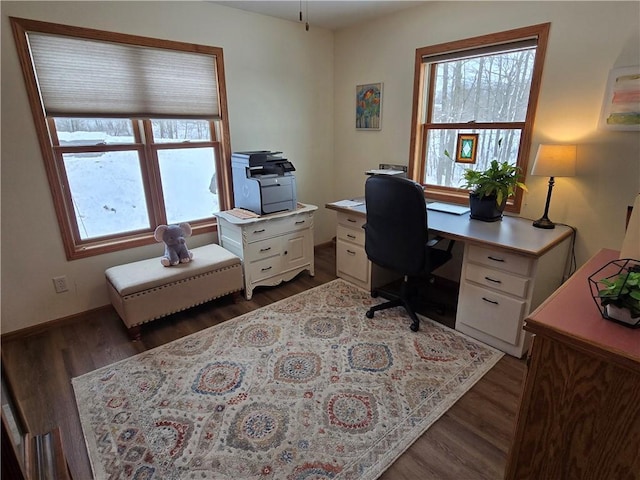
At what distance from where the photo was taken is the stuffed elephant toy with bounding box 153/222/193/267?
257 centimetres

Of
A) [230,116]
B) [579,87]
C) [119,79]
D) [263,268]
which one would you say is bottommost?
[263,268]

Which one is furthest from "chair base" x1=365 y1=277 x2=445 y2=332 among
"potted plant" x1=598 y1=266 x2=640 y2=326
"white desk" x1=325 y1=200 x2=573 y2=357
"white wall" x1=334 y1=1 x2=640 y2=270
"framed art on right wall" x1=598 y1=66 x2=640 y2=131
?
"framed art on right wall" x1=598 y1=66 x2=640 y2=131

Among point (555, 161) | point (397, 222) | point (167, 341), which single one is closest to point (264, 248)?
point (167, 341)

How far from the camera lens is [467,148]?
2861 mm

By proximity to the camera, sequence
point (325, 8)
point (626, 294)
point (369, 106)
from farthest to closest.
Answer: point (369, 106), point (325, 8), point (626, 294)

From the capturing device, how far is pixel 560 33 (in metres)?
2.21

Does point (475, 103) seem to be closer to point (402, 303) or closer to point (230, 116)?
point (402, 303)

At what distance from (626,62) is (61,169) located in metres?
3.65

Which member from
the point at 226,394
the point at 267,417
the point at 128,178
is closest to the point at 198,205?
the point at 128,178

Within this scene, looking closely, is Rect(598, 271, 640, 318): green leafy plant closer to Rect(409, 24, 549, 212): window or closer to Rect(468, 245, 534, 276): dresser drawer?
Rect(468, 245, 534, 276): dresser drawer

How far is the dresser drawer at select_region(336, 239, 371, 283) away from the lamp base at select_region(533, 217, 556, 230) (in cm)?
125

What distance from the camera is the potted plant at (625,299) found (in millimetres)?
1050

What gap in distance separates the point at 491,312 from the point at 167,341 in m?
2.18

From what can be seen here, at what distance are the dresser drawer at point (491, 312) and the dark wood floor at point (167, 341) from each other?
182mm
